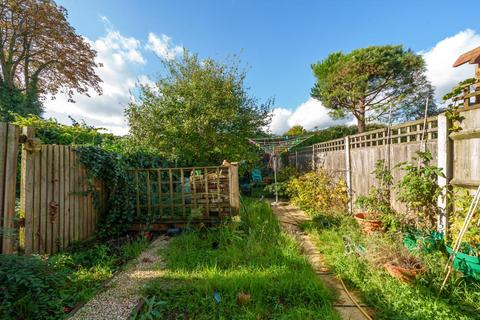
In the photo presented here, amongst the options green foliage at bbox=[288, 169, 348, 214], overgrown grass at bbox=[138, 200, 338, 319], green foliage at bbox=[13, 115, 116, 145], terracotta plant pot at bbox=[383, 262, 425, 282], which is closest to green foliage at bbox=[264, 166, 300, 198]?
green foliage at bbox=[288, 169, 348, 214]

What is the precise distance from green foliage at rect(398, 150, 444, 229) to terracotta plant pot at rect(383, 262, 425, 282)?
807mm

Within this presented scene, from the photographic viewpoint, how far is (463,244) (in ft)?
7.34

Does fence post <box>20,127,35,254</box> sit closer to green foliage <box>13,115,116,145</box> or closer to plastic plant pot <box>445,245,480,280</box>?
green foliage <box>13,115,116,145</box>

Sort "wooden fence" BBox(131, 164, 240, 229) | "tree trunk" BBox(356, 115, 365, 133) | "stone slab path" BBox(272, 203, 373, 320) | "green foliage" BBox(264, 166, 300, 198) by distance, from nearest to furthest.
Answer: "stone slab path" BBox(272, 203, 373, 320)
"wooden fence" BBox(131, 164, 240, 229)
"green foliage" BBox(264, 166, 300, 198)
"tree trunk" BBox(356, 115, 365, 133)

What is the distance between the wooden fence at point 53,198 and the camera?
258cm

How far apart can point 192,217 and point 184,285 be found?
1.76 m

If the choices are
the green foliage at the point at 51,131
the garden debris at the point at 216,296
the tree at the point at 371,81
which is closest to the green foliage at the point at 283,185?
the garden debris at the point at 216,296

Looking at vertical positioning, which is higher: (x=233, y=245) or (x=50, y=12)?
(x=50, y=12)

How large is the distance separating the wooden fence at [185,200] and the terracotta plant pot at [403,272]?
2534 mm

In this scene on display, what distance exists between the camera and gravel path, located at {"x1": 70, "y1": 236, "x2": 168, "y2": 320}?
1.89 metres

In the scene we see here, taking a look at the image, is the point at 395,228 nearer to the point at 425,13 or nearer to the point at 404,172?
the point at 404,172

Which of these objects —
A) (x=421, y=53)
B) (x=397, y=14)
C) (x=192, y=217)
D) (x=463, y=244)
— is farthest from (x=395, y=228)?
(x=421, y=53)

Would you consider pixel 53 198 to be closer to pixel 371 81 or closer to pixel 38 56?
pixel 38 56

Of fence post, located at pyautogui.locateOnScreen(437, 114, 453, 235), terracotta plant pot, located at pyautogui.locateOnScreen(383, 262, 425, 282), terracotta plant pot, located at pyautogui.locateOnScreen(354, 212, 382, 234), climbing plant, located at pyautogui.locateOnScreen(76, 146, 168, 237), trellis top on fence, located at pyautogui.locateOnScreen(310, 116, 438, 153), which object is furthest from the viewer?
climbing plant, located at pyautogui.locateOnScreen(76, 146, 168, 237)
